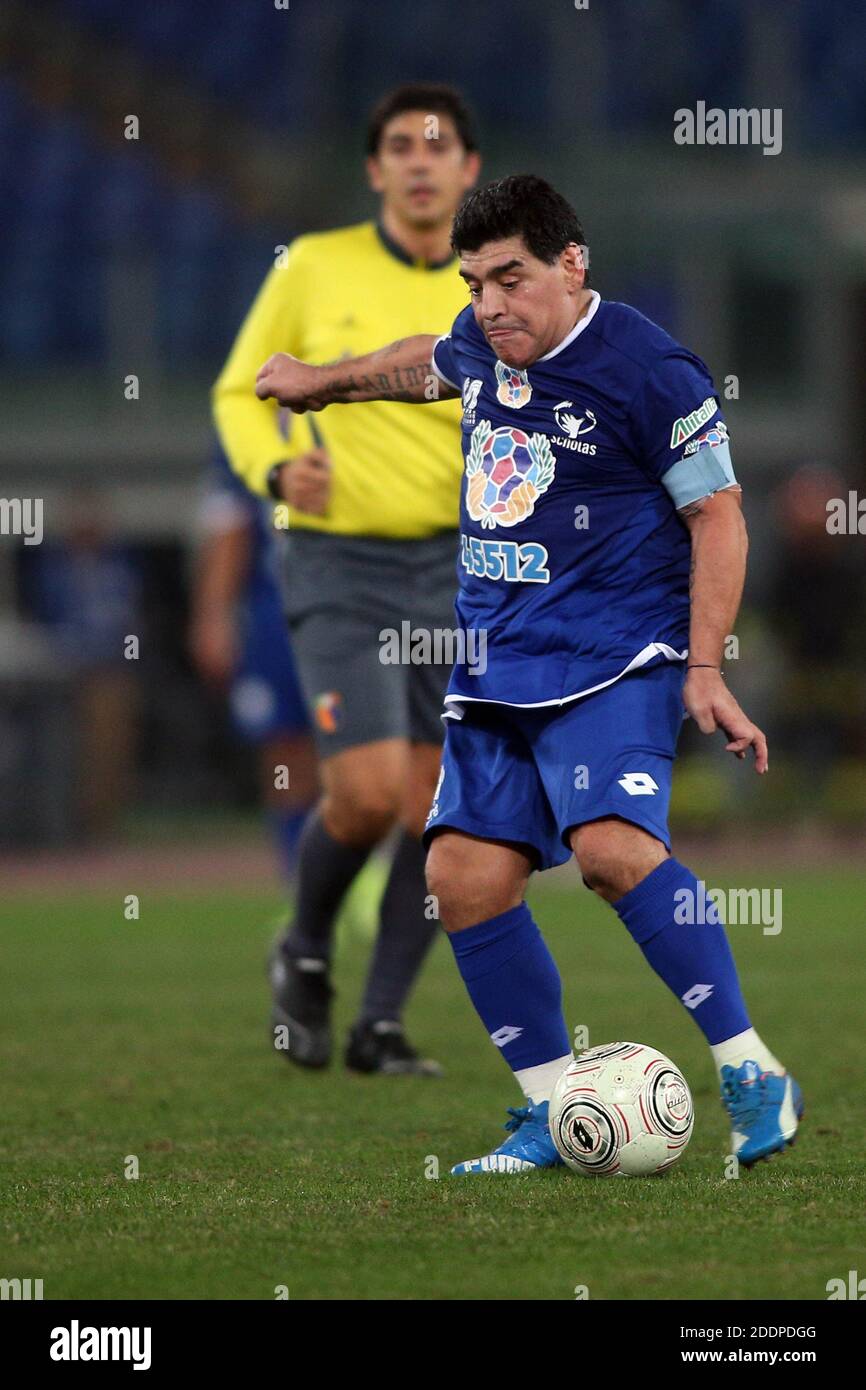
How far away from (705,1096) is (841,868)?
7747mm

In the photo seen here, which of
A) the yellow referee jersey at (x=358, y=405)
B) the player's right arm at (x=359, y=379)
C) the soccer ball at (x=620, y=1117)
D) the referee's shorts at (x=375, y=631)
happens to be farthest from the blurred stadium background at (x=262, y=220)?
the soccer ball at (x=620, y=1117)

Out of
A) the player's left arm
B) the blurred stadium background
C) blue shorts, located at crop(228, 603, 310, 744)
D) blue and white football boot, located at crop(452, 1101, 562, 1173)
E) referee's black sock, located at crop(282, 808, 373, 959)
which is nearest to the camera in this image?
the player's left arm

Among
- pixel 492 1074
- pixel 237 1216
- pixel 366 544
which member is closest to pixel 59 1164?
pixel 237 1216

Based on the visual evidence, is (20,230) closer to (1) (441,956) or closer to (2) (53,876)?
(2) (53,876)

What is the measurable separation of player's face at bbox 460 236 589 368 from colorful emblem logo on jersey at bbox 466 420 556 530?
178 mm

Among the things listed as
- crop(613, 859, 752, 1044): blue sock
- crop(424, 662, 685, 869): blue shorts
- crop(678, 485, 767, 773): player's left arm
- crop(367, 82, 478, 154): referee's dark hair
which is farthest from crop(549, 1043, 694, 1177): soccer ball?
crop(367, 82, 478, 154): referee's dark hair

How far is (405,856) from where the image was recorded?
620 cm

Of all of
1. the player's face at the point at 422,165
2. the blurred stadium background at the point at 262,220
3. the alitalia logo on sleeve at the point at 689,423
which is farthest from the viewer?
the blurred stadium background at the point at 262,220

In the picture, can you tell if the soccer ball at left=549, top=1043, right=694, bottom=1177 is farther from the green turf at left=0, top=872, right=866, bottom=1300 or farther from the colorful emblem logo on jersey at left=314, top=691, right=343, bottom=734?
the colorful emblem logo on jersey at left=314, top=691, right=343, bottom=734

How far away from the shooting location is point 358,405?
6.06m

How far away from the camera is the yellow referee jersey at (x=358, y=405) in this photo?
591 centimetres

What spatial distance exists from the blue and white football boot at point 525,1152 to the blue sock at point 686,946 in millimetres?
420

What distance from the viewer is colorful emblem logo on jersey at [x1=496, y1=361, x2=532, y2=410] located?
4438 millimetres

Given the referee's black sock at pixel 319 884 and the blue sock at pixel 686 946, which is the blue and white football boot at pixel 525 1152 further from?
the referee's black sock at pixel 319 884
